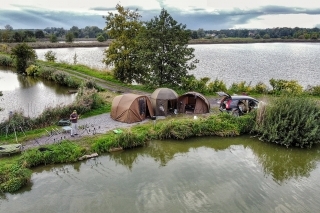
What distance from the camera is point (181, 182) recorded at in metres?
14.2

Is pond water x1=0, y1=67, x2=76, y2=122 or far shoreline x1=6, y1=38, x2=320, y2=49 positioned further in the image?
far shoreline x1=6, y1=38, x2=320, y2=49

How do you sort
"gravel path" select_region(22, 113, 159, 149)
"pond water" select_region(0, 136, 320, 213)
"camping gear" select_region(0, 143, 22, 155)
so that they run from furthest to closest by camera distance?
"gravel path" select_region(22, 113, 159, 149), "camping gear" select_region(0, 143, 22, 155), "pond water" select_region(0, 136, 320, 213)

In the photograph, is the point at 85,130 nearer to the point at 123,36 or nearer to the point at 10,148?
the point at 10,148

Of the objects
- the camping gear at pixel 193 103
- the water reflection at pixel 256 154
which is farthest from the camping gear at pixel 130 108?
the water reflection at pixel 256 154

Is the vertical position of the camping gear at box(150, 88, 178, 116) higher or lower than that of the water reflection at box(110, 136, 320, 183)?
higher

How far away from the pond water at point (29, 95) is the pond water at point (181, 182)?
1079cm

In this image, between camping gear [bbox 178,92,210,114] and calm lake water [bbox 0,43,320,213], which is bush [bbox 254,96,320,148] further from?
camping gear [bbox 178,92,210,114]

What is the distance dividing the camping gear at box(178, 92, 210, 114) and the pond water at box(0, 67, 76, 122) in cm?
1133

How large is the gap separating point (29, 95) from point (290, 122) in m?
26.1

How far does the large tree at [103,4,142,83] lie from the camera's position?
3256 centimetres

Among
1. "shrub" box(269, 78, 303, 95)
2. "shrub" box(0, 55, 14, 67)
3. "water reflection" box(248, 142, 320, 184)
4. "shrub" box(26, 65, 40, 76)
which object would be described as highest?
"shrub" box(0, 55, 14, 67)

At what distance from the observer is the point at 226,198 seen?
42.5ft

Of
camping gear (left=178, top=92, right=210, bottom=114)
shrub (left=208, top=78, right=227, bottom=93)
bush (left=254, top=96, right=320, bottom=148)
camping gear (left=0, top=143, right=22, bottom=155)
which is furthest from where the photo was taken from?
shrub (left=208, top=78, right=227, bottom=93)

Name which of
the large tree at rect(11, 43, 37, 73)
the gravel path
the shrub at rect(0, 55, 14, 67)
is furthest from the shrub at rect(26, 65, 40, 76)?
the gravel path
